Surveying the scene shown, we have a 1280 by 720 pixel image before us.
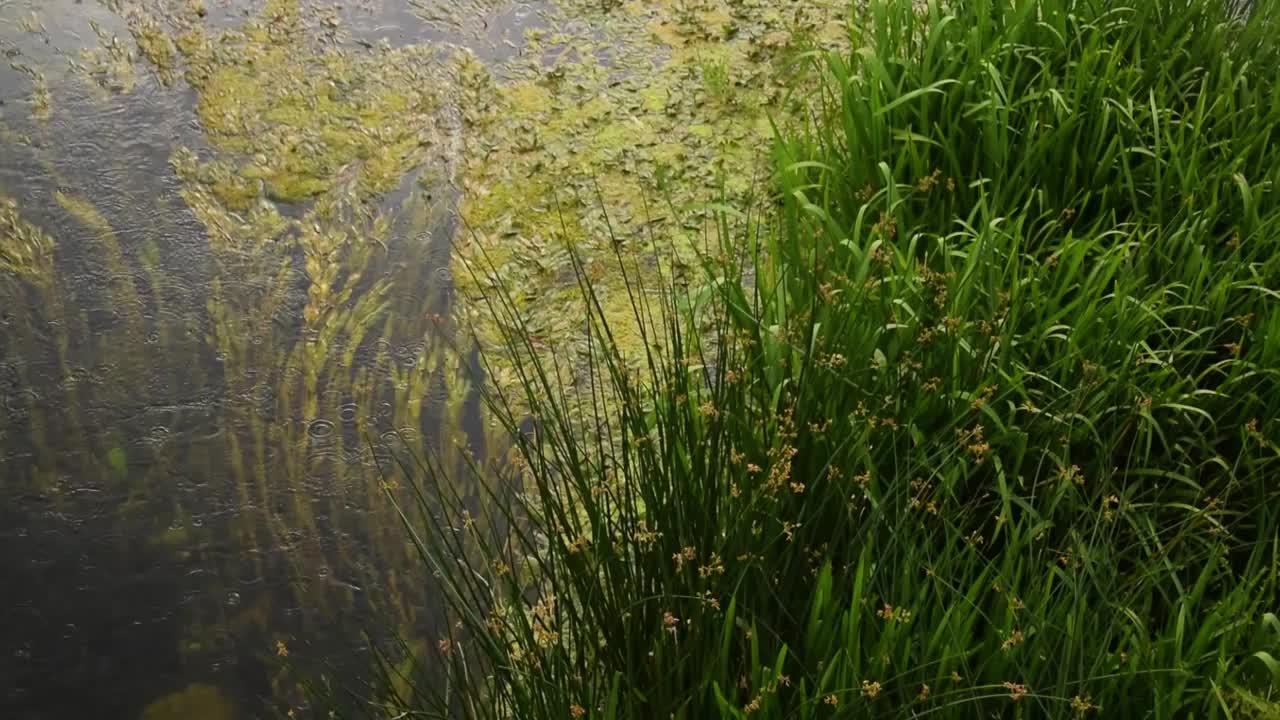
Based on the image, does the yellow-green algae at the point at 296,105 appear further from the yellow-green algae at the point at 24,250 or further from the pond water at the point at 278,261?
the yellow-green algae at the point at 24,250

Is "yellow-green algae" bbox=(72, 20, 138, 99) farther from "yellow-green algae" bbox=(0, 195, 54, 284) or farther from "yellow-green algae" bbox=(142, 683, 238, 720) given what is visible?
"yellow-green algae" bbox=(142, 683, 238, 720)

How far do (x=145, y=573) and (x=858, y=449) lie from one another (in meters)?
1.28

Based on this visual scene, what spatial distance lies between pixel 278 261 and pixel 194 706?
1089 millimetres

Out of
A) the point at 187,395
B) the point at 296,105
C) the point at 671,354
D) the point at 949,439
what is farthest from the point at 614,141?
the point at 949,439

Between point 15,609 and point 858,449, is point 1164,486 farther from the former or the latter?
point 15,609

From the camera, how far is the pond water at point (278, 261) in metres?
2.31

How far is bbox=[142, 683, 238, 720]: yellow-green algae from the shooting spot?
7.03 ft

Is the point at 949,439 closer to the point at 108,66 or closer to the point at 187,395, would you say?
the point at 187,395

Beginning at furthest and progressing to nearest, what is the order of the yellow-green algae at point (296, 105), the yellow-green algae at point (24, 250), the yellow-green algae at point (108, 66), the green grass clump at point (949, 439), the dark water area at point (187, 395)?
the yellow-green algae at point (108, 66) < the yellow-green algae at point (296, 105) < the yellow-green algae at point (24, 250) < the dark water area at point (187, 395) < the green grass clump at point (949, 439)

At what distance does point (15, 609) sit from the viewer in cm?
229

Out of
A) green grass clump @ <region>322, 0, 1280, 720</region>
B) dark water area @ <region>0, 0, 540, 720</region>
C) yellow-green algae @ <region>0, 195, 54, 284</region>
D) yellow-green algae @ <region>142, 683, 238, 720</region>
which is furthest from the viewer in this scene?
yellow-green algae @ <region>0, 195, 54, 284</region>

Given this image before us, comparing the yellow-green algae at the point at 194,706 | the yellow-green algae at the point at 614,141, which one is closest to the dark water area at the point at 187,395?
the yellow-green algae at the point at 194,706

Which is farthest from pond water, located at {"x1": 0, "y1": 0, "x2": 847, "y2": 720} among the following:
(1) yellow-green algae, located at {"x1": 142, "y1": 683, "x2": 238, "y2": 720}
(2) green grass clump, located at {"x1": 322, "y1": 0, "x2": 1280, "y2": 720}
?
(2) green grass clump, located at {"x1": 322, "y1": 0, "x2": 1280, "y2": 720}

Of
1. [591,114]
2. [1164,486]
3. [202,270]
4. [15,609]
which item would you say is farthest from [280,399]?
[1164,486]
